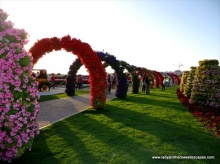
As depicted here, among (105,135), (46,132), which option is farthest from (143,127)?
(46,132)

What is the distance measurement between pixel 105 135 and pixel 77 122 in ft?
8.30

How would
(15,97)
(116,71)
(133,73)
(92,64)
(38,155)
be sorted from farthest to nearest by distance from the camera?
(133,73)
(116,71)
(92,64)
(38,155)
(15,97)

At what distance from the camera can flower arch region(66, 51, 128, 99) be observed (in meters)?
19.2

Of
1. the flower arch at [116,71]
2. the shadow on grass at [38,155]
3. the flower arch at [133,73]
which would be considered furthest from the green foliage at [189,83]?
the shadow on grass at [38,155]

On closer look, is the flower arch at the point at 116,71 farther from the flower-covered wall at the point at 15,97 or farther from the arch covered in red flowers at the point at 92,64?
the flower-covered wall at the point at 15,97

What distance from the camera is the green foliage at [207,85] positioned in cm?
1641

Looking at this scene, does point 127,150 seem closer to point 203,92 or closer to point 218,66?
point 203,92

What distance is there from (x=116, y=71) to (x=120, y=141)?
524 inches

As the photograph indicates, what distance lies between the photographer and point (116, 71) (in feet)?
67.9

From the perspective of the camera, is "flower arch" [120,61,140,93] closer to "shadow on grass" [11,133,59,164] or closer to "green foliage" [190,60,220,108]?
"green foliage" [190,60,220,108]

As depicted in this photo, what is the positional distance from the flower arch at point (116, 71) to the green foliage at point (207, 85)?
6.13 meters

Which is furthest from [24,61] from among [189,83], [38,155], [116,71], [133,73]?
[133,73]

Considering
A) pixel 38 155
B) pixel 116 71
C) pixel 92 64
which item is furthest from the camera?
pixel 116 71

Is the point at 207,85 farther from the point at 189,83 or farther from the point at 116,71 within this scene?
the point at 116,71
